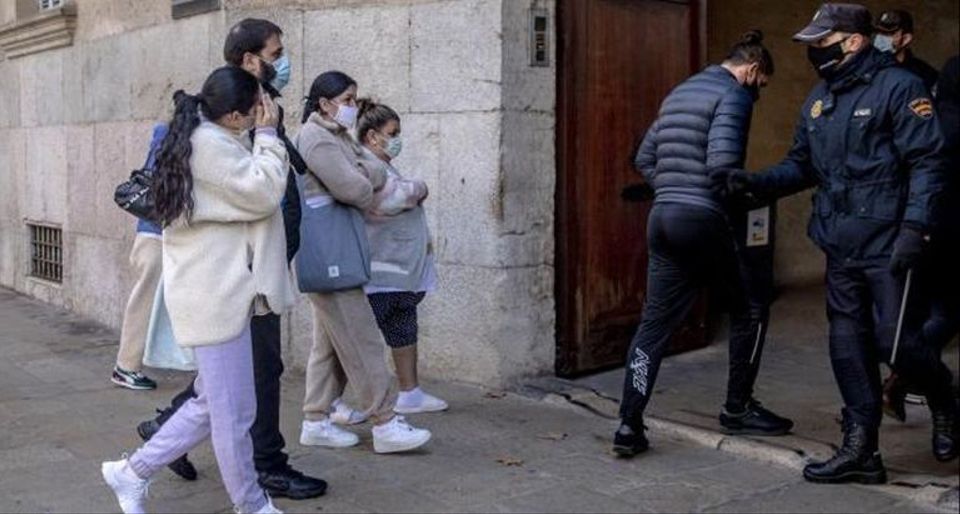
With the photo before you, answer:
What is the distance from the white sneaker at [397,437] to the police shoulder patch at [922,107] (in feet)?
7.97

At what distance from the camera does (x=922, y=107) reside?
4676mm

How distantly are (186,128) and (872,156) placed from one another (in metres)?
2.58

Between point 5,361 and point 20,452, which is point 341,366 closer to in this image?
point 20,452

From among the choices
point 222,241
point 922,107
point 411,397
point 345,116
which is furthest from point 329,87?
point 922,107

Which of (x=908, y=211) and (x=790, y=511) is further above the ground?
(x=908, y=211)

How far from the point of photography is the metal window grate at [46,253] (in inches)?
404

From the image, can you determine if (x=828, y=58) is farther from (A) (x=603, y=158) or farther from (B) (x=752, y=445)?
(A) (x=603, y=158)

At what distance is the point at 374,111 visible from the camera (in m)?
5.82

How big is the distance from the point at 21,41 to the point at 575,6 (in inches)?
232

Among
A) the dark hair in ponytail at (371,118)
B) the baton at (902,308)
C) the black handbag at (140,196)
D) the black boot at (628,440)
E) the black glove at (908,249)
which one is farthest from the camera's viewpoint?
the dark hair in ponytail at (371,118)

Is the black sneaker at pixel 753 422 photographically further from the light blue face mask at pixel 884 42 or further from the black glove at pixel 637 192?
the light blue face mask at pixel 884 42

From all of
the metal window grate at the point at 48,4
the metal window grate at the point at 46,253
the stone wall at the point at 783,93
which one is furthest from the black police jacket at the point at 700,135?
the metal window grate at the point at 48,4

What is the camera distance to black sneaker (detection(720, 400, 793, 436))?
5.62m

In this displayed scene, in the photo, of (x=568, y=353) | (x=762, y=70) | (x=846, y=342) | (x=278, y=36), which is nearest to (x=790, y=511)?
(x=846, y=342)
